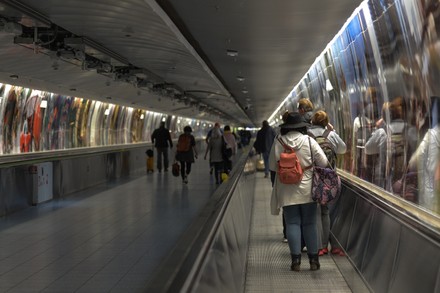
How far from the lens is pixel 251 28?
1095cm

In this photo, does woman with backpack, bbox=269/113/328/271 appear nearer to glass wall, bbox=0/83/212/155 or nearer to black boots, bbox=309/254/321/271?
black boots, bbox=309/254/321/271

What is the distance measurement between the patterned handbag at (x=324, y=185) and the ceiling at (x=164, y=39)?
10.4ft

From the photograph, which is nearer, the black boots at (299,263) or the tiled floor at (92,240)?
the tiled floor at (92,240)

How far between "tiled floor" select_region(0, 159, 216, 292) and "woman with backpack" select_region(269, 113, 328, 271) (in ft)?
5.68

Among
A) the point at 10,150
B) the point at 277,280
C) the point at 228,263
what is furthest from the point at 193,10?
the point at 10,150

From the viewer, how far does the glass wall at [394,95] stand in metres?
6.08

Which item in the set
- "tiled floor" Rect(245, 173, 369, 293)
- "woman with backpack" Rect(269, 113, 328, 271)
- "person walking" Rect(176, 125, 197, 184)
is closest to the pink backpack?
"woman with backpack" Rect(269, 113, 328, 271)

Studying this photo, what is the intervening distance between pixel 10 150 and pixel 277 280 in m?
17.9

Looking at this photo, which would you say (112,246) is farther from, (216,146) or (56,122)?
(56,122)

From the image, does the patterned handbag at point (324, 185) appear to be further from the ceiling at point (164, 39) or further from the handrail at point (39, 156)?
the handrail at point (39, 156)

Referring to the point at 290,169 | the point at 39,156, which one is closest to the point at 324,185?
the point at 290,169

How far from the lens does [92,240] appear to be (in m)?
8.88

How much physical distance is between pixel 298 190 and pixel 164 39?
5889 millimetres

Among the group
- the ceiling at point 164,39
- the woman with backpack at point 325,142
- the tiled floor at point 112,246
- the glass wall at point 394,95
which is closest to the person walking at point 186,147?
the ceiling at point 164,39
